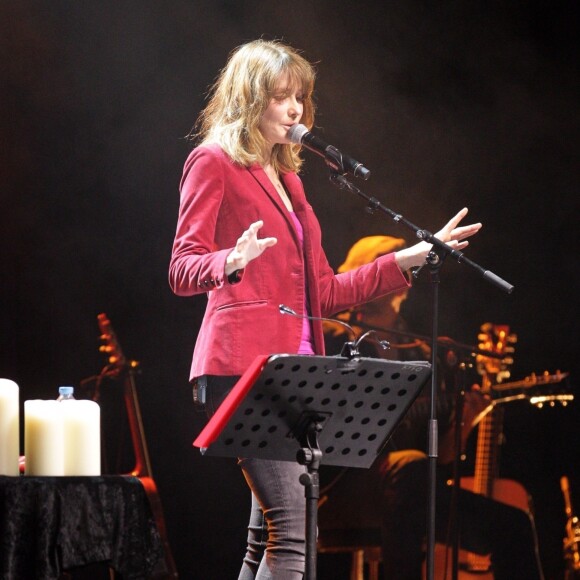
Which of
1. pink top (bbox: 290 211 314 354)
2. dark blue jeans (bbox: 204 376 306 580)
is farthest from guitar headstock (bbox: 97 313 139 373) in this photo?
dark blue jeans (bbox: 204 376 306 580)

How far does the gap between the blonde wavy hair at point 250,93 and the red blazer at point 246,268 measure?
0.16ft

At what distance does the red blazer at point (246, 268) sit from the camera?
2.28m

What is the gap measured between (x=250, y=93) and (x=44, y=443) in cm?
107

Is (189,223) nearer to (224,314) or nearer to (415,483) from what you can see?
(224,314)

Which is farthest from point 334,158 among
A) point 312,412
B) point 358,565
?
point 358,565

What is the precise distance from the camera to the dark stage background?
12.2 ft

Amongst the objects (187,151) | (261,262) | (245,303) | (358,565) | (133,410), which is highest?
(187,151)

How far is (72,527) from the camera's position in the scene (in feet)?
5.82

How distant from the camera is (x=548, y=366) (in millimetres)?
4289

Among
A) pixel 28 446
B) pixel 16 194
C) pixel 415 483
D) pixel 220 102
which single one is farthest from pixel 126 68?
pixel 28 446

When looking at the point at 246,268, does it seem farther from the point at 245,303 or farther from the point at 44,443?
the point at 44,443

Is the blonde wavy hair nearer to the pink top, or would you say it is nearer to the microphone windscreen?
the microphone windscreen

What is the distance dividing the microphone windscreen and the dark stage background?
1596 mm

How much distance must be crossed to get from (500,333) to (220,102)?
6.58ft
